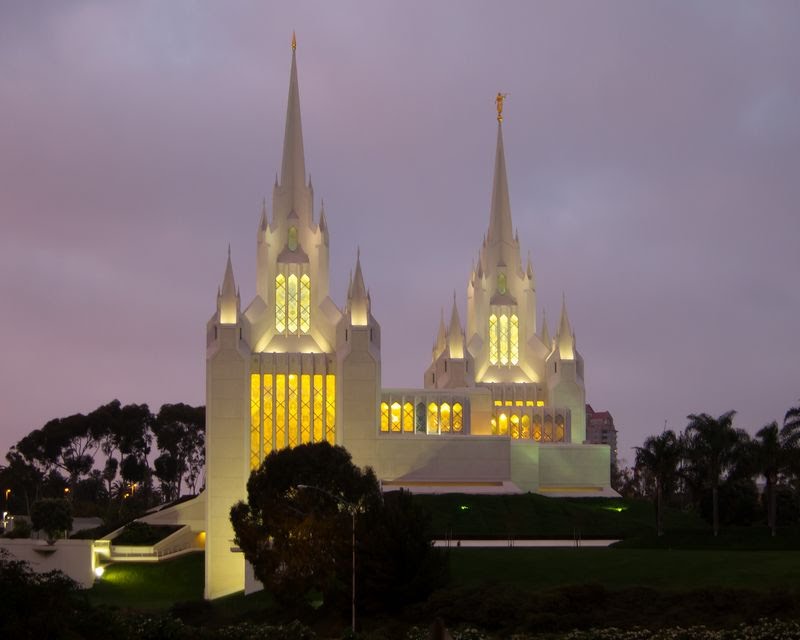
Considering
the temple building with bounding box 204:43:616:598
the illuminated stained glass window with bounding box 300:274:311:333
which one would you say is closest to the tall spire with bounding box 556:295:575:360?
the temple building with bounding box 204:43:616:598

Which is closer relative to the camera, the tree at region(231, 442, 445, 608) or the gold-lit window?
the tree at region(231, 442, 445, 608)

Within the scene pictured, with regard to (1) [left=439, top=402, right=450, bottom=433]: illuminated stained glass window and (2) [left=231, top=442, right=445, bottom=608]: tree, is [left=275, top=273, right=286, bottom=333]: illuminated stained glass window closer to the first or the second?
(1) [left=439, top=402, right=450, bottom=433]: illuminated stained glass window

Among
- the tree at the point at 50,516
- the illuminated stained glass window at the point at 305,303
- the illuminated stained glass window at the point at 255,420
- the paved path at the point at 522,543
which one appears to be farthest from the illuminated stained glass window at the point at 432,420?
the tree at the point at 50,516

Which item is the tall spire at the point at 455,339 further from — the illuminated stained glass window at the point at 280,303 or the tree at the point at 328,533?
the tree at the point at 328,533

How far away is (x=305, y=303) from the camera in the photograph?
85.0 m

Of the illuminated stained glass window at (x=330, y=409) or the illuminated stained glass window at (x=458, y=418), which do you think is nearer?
the illuminated stained glass window at (x=330, y=409)

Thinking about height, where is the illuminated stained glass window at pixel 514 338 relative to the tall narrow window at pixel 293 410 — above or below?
above

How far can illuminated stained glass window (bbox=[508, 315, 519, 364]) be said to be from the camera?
102 meters

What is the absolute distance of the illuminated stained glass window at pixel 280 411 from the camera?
79.2 meters

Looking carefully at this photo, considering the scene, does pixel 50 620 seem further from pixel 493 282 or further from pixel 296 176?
pixel 493 282

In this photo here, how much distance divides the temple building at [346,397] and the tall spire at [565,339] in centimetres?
14

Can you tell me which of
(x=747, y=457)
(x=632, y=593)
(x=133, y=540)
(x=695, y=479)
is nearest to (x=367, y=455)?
(x=133, y=540)

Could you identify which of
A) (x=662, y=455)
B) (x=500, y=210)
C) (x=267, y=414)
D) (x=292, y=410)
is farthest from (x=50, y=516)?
(x=500, y=210)

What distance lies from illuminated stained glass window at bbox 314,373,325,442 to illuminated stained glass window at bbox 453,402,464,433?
13361 mm
